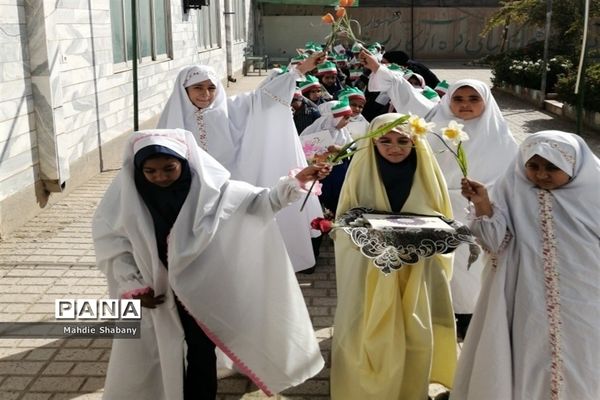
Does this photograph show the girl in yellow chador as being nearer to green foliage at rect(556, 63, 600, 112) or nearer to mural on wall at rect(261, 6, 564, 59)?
green foliage at rect(556, 63, 600, 112)

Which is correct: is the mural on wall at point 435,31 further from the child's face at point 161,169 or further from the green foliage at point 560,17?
the child's face at point 161,169

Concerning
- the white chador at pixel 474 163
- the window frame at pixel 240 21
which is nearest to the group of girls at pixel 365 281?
the white chador at pixel 474 163

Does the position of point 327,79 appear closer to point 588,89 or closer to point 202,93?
point 202,93

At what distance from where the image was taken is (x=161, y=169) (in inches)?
120

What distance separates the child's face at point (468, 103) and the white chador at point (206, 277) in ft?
5.86

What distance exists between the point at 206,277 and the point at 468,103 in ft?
7.33

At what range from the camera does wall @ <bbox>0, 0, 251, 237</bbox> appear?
655 centimetres

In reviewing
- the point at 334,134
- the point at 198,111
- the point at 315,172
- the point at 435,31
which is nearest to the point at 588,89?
the point at 334,134

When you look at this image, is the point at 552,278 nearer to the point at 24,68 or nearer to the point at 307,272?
the point at 307,272

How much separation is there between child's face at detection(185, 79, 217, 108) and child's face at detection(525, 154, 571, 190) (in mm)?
2664

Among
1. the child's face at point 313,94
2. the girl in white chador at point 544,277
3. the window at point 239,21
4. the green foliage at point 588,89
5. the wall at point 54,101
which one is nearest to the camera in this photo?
the girl in white chador at point 544,277

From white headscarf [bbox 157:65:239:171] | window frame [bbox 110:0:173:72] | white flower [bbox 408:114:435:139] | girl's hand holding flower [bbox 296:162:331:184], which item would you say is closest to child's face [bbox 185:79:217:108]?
white headscarf [bbox 157:65:239:171]

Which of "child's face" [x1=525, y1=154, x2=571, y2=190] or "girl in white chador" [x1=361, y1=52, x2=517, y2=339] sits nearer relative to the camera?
"child's face" [x1=525, y1=154, x2=571, y2=190]

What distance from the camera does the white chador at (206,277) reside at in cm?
309
